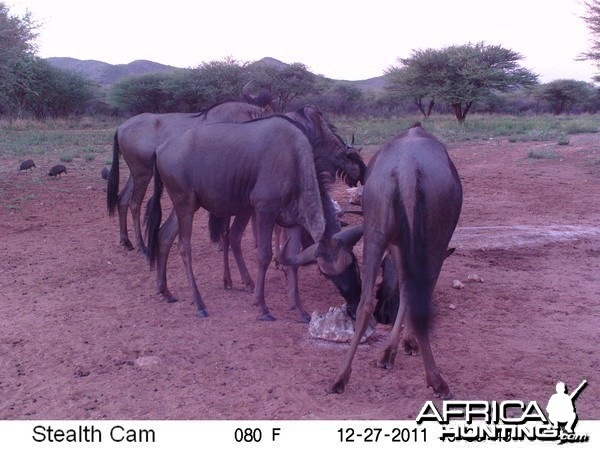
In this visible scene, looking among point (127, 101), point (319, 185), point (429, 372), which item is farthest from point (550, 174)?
point (127, 101)

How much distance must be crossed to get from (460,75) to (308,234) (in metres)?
28.9

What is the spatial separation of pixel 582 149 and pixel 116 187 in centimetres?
1279

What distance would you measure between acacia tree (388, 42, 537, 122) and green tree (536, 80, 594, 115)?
14.6 m

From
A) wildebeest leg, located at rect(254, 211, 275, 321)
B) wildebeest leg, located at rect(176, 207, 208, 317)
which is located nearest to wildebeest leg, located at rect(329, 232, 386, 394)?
wildebeest leg, located at rect(254, 211, 275, 321)

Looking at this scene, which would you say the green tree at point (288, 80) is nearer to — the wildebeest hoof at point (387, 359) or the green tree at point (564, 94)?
the green tree at point (564, 94)

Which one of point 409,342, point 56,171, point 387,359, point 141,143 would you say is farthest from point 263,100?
point 56,171

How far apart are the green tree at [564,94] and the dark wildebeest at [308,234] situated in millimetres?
Answer: 44988

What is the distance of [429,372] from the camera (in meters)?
3.71

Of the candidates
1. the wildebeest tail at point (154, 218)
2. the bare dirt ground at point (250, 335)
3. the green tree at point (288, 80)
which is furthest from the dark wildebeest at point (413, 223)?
the green tree at point (288, 80)

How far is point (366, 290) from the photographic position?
3.81m

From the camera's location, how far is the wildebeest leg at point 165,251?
576cm

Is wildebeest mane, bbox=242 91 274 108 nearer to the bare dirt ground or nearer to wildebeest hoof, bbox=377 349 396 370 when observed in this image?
the bare dirt ground

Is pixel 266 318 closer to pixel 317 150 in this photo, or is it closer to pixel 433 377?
pixel 317 150

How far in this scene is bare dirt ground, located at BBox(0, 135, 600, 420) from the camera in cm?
372
